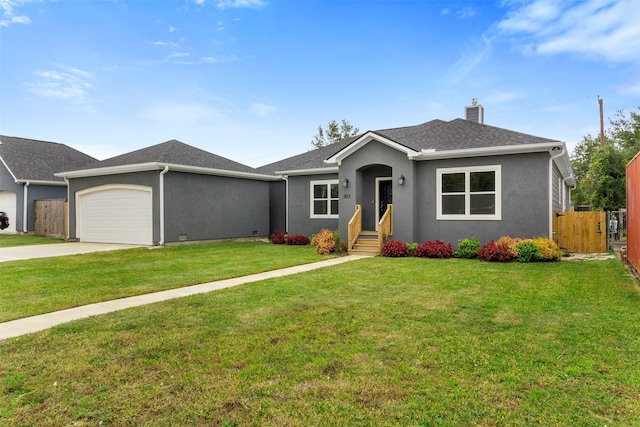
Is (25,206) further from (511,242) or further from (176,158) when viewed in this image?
(511,242)

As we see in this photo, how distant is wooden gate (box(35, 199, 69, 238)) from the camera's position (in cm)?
1906

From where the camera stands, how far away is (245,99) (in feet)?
71.9

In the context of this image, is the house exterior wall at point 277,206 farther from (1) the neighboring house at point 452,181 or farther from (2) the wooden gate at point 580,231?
(2) the wooden gate at point 580,231

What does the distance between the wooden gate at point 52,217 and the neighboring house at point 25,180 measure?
635 millimetres

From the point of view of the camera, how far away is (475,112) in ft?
54.0

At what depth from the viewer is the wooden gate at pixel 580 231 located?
39.8 ft

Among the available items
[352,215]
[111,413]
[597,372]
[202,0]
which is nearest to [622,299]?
[597,372]

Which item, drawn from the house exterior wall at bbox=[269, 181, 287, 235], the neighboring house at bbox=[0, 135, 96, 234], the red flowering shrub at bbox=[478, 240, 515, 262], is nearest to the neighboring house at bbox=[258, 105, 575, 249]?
the red flowering shrub at bbox=[478, 240, 515, 262]

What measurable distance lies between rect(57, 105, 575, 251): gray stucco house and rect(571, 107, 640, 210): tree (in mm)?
6688

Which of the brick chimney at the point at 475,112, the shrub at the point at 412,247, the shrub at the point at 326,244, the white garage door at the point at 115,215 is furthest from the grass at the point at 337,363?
the brick chimney at the point at 475,112

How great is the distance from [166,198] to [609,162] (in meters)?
23.1

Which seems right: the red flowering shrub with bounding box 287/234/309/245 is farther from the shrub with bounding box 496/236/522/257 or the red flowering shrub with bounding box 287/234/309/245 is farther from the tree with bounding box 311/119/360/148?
the tree with bounding box 311/119/360/148

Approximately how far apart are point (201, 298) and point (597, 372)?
201 inches

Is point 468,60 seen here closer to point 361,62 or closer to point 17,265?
point 361,62
